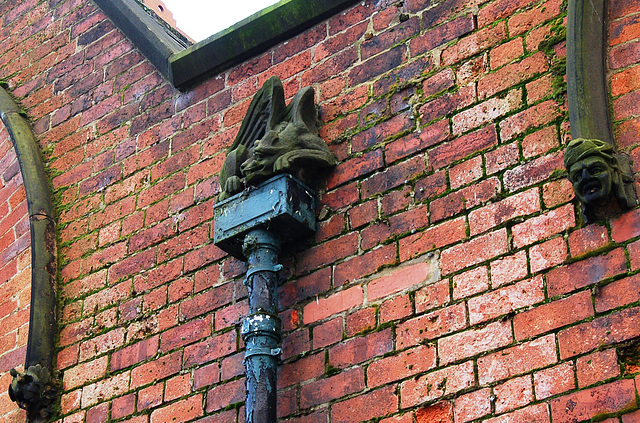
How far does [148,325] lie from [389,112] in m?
1.44

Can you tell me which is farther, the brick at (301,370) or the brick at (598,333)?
the brick at (301,370)

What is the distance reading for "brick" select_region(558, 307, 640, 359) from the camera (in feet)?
11.3

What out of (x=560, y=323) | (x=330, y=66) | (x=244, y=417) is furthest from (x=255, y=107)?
(x=560, y=323)

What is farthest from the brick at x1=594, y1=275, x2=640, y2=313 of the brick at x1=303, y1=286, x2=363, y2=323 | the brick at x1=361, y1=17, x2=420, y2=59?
the brick at x1=361, y1=17, x2=420, y2=59

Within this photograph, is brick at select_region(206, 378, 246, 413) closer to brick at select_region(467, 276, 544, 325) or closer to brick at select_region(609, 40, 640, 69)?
brick at select_region(467, 276, 544, 325)

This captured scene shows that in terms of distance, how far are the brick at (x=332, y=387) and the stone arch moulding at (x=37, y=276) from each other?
1.50 metres

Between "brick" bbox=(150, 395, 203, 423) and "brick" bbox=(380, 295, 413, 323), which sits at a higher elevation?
"brick" bbox=(380, 295, 413, 323)

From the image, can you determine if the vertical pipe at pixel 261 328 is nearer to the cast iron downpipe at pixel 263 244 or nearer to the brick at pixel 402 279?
the cast iron downpipe at pixel 263 244

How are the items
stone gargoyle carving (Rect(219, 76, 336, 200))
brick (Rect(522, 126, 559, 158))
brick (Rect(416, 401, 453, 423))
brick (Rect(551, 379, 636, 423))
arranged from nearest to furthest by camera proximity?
1. brick (Rect(551, 379, 636, 423))
2. brick (Rect(416, 401, 453, 423))
3. brick (Rect(522, 126, 559, 158))
4. stone gargoyle carving (Rect(219, 76, 336, 200))

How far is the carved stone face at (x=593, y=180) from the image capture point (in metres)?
3.60

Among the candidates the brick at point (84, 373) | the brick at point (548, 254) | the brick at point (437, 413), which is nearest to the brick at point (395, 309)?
the brick at point (437, 413)

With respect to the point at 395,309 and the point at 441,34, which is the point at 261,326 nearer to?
the point at 395,309

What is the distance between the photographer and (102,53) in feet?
19.8

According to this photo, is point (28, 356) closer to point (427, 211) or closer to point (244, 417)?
point (244, 417)
